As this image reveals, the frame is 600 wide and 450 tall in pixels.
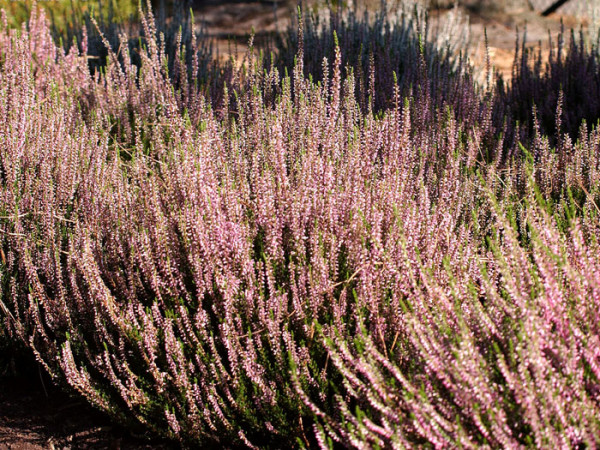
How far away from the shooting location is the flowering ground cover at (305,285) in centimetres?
158

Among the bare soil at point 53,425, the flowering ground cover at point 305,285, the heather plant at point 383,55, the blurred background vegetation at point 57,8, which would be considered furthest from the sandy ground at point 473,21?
the bare soil at point 53,425

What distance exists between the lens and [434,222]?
2.23m

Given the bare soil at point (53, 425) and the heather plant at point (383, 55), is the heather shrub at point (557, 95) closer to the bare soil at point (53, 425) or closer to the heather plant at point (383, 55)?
the heather plant at point (383, 55)

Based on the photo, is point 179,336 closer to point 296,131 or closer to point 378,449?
point 378,449

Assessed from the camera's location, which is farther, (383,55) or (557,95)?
(383,55)

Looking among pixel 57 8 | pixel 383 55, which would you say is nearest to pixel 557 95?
pixel 383 55

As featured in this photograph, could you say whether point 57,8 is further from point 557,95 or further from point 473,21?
point 557,95

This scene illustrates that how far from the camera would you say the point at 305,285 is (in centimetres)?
216

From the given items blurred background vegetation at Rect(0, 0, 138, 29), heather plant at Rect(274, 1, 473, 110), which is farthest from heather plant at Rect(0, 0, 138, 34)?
heather plant at Rect(274, 1, 473, 110)

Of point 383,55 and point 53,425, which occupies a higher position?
point 383,55

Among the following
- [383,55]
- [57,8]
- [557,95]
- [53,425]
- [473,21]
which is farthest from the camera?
[473,21]

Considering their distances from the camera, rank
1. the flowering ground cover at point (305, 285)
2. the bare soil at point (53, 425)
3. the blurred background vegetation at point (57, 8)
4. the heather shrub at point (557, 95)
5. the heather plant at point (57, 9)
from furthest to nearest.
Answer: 1. the blurred background vegetation at point (57, 8)
2. the heather plant at point (57, 9)
3. the heather shrub at point (557, 95)
4. the bare soil at point (53, 425)
5. the flowering ground cover at point (305, 285)

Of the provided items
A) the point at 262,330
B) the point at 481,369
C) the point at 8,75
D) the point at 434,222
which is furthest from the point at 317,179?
the point at 8,75

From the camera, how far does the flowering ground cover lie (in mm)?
1582
